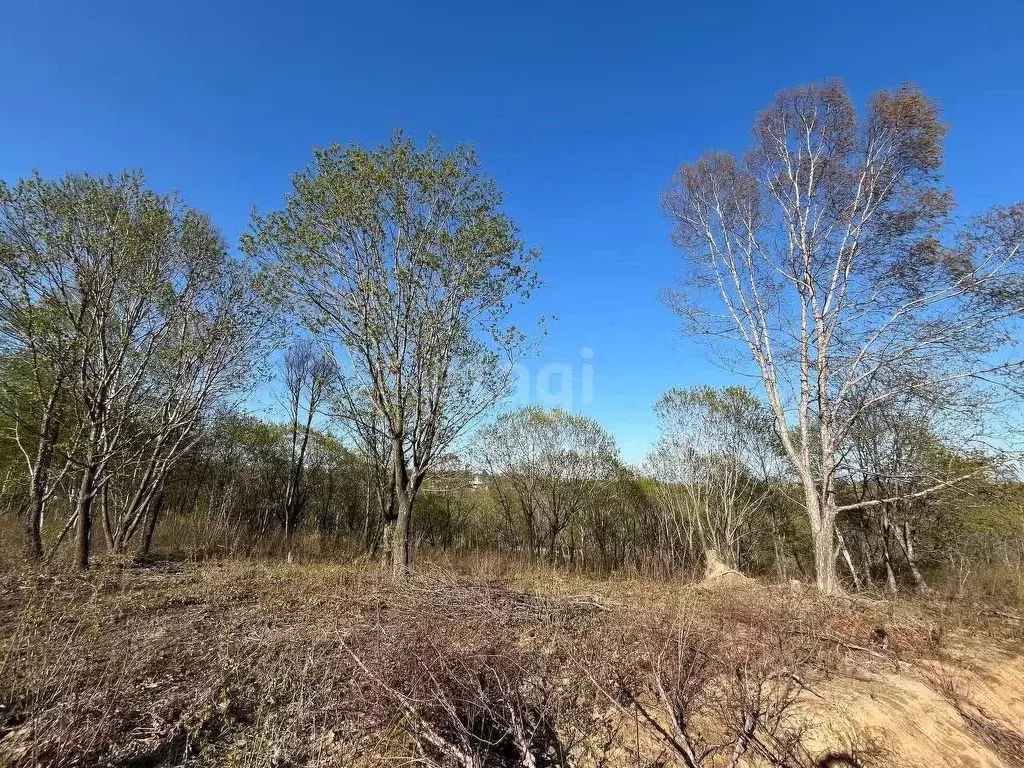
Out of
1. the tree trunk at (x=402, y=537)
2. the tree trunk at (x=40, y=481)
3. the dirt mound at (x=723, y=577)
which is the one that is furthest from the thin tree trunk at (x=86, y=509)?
the dirt mound at (x=723, y=577)

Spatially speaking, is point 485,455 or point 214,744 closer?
point 214,744

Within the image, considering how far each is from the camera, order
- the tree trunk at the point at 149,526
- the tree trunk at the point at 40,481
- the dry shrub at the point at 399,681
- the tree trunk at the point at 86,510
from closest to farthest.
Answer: the dry shrub at the point at 399,681 < the tree trunk at the point at 86,510 < the tree trunk at the point at 40,481 < the tree trunk at the point at 149,526

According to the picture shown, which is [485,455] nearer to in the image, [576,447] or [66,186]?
[576,447]

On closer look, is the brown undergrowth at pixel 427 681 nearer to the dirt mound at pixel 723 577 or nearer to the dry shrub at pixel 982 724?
the dry shrub at pixel 982 724

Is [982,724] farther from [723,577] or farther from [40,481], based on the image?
[40,481]

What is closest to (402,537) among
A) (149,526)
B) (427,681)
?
(427,681)

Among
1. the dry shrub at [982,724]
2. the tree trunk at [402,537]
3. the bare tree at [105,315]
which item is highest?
the bare tree at [105,315]

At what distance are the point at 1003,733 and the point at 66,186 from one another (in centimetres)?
1627

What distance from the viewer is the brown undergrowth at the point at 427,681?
356 centimetres

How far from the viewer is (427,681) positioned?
4.29 m

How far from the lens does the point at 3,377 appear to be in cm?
1134

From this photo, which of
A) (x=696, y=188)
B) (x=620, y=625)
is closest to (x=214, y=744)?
(x=620, y=625)

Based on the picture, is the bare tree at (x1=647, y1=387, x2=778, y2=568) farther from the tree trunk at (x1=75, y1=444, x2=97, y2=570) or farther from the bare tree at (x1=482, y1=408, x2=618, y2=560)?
the tree trunk at (x1=75, y1=444, x2=97, y2=570)

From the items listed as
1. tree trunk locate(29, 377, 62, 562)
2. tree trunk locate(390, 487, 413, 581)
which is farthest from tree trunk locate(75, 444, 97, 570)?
tree trunk locate(390, 487, 413, 581)
